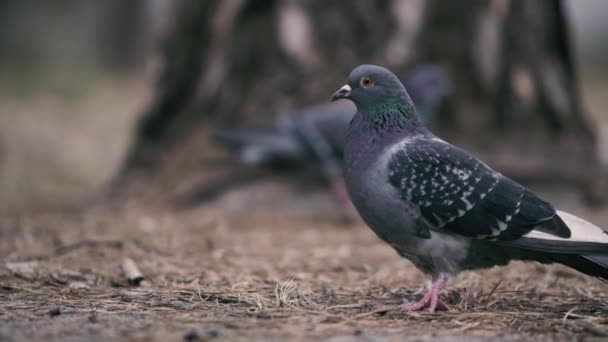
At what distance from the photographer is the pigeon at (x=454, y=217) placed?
373 centimetres

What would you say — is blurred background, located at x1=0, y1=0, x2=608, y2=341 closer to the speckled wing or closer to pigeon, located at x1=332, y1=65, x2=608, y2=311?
pigeon, located at x1=332, y1=65, x2=608, y2=311

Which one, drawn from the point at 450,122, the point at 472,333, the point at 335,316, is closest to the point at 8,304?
the point at 335,316

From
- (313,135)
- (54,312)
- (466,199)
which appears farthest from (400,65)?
(54,312)

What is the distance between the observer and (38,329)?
3.00 m

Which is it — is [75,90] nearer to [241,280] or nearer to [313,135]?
[313,135]

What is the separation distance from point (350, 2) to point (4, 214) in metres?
3.26

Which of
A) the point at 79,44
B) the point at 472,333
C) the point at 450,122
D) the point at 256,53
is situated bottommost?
the point at 472,333

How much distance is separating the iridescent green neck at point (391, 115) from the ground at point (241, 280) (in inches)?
31.2

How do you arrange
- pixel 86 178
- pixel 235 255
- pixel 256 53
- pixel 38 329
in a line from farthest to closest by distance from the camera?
pixel 86 178, pixel 256 53, pixel 235 255, pixel 38 329

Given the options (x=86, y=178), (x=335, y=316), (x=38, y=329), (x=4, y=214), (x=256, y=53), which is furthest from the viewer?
(x=86, y=178)

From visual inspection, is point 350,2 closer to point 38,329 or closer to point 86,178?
point 86,178

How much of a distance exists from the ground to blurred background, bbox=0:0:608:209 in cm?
34

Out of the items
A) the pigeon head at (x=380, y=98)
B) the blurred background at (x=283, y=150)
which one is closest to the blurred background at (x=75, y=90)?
the blurred background at (x=283, y=150)

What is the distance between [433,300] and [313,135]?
3.69m
